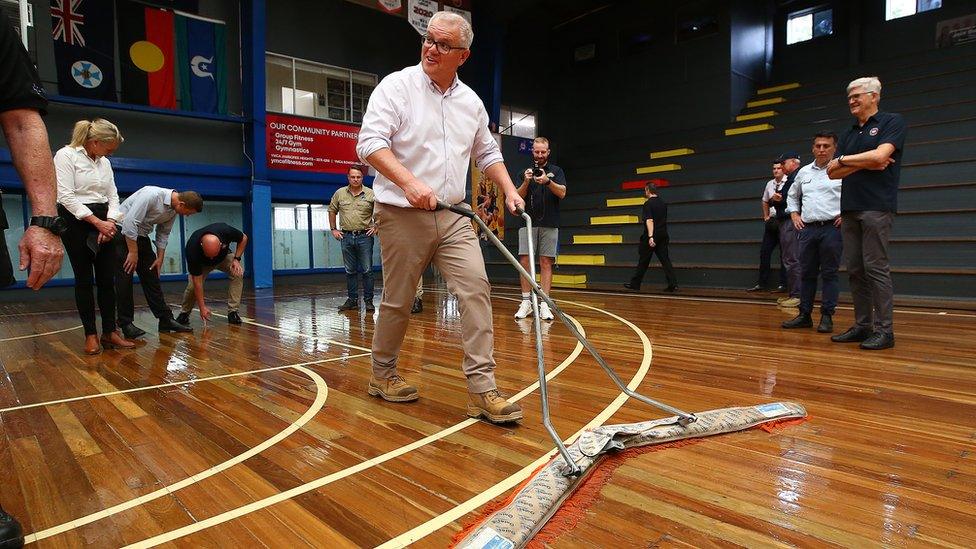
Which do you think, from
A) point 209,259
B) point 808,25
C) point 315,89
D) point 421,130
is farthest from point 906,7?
point 209,259

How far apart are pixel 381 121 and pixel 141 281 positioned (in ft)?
11.3

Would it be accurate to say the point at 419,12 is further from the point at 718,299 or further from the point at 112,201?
the point at 112,201

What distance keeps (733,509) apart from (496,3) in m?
12.4

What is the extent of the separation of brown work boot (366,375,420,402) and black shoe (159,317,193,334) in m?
2.95

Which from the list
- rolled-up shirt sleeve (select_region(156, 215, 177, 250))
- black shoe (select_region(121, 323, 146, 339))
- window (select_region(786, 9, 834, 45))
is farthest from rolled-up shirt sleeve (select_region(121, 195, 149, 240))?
window (select_region(786, 9, 834, 45))

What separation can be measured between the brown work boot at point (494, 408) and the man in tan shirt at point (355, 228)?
149 inches

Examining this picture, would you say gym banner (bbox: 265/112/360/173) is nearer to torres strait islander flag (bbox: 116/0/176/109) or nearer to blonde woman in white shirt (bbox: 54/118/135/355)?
torres strait islander flag (bbox: 116/0/176/109)

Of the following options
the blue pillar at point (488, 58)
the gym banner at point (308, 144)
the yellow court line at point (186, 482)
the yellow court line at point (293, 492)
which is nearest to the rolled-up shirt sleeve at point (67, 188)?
the yellow court line at point (186, 482)

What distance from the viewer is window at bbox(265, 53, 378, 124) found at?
1031 cm

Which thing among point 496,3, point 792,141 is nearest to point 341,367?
point 792,141

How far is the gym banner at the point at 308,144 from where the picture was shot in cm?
999

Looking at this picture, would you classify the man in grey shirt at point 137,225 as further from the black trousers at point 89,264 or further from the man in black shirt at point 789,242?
the man in black shirt at point 789,242

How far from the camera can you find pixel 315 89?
10.8 meters

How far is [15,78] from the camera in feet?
4.34
